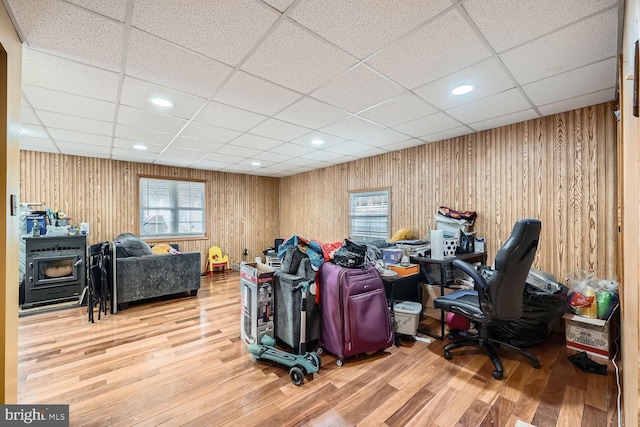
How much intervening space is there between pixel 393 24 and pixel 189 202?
575cm

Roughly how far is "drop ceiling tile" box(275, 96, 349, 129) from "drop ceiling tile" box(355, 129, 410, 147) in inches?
31.1

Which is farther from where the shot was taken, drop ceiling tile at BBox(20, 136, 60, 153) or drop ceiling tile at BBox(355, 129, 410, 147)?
drop ceiling tile at BBox(20, 136, 60, 153)

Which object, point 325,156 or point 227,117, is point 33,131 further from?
point 325,156

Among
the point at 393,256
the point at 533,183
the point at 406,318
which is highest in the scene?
the point at 533,183

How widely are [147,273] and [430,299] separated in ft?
12.9

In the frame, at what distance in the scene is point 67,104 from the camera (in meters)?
2.65

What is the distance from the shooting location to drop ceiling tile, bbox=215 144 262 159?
4309 millimetres

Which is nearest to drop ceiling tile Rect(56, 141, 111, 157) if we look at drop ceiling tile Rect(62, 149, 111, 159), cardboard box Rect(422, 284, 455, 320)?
drop ceiling tile Rect(62, 149, 111, 159)

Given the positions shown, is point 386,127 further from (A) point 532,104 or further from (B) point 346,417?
(B) point 346,417

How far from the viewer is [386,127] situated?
3.42 meters

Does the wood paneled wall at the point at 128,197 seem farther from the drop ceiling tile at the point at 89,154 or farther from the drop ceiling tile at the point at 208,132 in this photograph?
the drop ceiling tile at the point at 208,132

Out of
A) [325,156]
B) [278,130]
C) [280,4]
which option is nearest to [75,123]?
[278,130]

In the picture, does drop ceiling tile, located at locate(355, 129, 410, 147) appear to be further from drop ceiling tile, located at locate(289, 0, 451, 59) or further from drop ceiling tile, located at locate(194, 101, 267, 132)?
drop ceiling tile, located at locate(289, 0, 451, 59)

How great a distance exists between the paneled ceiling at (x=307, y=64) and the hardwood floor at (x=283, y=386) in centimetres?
239
